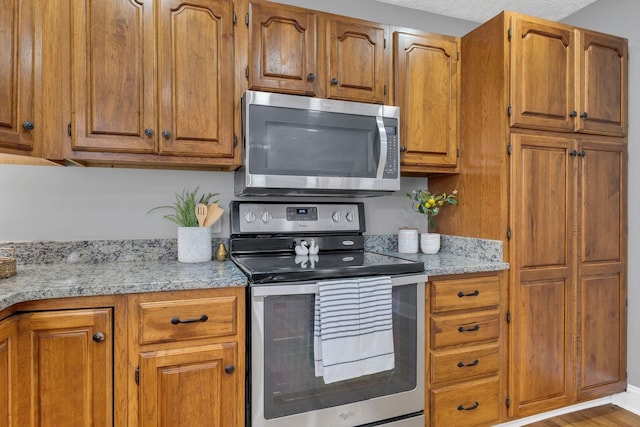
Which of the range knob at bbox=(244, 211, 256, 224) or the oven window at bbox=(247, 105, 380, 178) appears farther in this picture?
the range knob at bbox=(244, 211, 256, 224)

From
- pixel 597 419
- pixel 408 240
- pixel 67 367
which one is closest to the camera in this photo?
pixel 67 367

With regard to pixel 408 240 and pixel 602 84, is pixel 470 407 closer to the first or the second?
pixel 408 240

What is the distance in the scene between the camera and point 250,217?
6.95 ft

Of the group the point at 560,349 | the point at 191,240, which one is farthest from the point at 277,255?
the point at 560,349

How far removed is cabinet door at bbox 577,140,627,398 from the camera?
2207mm

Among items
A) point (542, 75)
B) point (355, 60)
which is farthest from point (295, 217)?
point (542, 75)

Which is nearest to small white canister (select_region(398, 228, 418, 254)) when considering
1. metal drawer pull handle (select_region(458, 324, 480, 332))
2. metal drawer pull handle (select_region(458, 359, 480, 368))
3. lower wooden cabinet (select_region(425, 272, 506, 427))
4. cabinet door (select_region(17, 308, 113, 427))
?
lower wooden cabinet (select_region(425, 272, 506, 427))

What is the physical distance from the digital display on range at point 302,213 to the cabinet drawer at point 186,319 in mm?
771

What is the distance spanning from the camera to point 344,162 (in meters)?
2.01

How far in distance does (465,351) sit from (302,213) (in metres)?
1.14

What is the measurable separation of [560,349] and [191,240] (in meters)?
2.13

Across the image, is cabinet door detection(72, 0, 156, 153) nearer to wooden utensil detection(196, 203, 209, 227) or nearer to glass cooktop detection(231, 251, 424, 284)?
wooden utensil detection(196, 203, 209, 227)

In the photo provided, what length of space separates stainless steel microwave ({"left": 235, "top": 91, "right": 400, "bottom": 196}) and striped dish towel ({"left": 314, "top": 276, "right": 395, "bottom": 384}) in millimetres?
577

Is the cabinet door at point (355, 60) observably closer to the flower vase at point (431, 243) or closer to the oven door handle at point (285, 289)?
the flower vase at point (431, 243)
